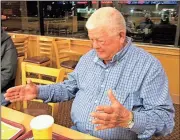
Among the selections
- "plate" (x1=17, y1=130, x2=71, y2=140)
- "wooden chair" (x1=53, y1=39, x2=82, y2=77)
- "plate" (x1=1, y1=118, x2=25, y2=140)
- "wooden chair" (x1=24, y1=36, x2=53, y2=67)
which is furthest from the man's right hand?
"wooden chair" (x1=24, y1=36, x2=53, y2=67)

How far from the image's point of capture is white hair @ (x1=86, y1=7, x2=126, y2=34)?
1.34 metres

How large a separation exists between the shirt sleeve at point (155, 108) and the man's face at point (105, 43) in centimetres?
26

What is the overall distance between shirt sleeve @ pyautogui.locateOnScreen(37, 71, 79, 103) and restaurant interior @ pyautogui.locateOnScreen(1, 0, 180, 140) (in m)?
0.69

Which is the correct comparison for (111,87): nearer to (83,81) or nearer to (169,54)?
(83,81)

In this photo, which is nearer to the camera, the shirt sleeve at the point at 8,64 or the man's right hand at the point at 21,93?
the man's right hand at the point at 21,93

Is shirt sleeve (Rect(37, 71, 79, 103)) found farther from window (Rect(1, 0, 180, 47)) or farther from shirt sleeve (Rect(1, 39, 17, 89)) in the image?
window (Rect(1, 0, 180, 47))

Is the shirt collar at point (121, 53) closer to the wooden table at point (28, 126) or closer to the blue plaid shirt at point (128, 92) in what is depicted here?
the blue plaid shirt at point (128, 92)

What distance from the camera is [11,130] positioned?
48.3 inches

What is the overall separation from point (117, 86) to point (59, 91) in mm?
455

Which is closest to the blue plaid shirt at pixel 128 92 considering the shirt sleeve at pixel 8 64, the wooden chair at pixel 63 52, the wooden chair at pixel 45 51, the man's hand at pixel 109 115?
the man's hand at pixel 109 115

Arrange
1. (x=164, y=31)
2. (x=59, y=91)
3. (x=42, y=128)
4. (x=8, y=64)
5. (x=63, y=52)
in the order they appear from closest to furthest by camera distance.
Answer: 1. (x=42, y=128)
2. (x=59, y=91)
3. (x=8, y=64)
4. (x=164, y=31)
5. (x=63, y=52)

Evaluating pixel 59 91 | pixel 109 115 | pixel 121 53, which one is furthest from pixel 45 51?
pixel 109 115

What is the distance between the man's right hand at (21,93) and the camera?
1412mm

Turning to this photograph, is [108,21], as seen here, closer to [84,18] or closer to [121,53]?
[121,53]
